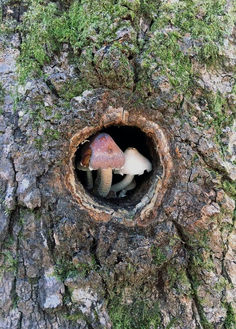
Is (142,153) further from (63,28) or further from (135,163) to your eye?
(63,28)

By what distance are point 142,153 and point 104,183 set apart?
1.24ft

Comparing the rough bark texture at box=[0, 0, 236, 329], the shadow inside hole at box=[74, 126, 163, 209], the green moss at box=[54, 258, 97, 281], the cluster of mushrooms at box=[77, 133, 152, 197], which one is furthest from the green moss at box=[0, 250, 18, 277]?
the cluster of mushrooms at box=[77, 133, 152, 197]

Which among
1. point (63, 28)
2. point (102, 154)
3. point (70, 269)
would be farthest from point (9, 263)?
point (63, 28)

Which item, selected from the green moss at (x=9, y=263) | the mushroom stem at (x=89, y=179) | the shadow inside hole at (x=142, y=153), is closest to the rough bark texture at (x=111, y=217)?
the green moss at (x=9, y=263)

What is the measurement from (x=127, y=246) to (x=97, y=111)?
2.47ft

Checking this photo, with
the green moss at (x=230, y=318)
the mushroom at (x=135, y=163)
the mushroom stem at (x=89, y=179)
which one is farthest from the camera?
the mushroom stem at (x=89, y=179)

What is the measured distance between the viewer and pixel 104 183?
2.49 m

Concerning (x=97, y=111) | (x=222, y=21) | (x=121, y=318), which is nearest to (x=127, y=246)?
(x=121, y=318)

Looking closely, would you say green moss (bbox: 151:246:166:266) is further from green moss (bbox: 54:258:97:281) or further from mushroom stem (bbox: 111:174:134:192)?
mushroom stem (bbox: 111:174:134:192)

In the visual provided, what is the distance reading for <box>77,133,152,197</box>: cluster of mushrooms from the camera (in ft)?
6.99

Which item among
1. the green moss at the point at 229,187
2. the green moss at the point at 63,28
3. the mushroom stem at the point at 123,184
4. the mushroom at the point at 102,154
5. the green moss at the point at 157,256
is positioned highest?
the green moss at the point at 63,28

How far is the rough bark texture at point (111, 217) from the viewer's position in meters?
1.70

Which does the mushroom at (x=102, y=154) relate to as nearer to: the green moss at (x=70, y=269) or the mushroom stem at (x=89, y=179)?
the mushroom stem at (x=89, y=179)

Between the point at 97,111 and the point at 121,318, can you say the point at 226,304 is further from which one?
the point at 97,111
